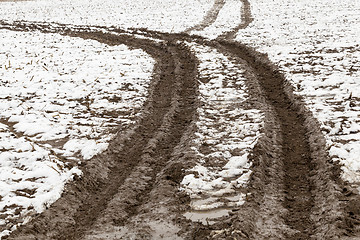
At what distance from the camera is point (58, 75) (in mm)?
15266

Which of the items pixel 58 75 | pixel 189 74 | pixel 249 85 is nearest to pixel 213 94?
pixel 249 85

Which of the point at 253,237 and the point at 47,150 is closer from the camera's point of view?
the point at 253,237

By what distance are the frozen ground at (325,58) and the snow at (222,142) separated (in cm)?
188

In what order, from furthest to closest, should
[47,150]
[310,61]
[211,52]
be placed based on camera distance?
[211,52] < [310,61] < [47,150]

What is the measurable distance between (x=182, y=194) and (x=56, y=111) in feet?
19.7

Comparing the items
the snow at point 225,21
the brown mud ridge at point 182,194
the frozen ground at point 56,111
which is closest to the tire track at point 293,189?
Result: the brown mud ridge at point 182,194

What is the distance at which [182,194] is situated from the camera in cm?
678

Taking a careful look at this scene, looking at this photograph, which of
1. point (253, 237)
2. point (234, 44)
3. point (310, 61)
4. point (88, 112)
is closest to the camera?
point (253, 237)

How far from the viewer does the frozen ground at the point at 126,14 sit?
29984mm

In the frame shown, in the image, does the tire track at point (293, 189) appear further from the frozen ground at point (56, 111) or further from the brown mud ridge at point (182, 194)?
the frozen ground at point (56, 111)

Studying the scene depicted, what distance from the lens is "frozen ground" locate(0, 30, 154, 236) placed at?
7211 millimetres

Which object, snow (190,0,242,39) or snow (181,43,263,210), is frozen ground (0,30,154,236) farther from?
snow (190,0,242,39)

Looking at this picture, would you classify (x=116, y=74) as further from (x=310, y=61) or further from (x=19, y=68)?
(x=310, y=61)

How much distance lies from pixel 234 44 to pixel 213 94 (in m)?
8.97
